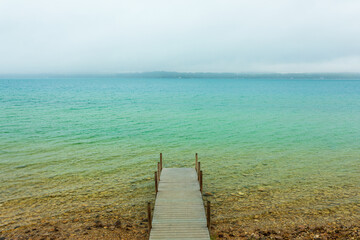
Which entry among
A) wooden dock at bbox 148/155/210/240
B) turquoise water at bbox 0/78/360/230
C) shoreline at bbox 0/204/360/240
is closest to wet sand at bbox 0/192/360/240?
shoreline at bbox 0/204/360/240

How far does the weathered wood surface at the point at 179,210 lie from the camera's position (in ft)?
37.0

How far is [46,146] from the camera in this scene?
1057 inches

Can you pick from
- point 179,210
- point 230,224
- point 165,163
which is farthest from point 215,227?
point 165,163

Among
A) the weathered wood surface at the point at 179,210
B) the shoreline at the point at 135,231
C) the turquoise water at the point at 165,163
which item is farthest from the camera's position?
the turquoise water at the point at 165,163

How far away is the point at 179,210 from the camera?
13.1 metres

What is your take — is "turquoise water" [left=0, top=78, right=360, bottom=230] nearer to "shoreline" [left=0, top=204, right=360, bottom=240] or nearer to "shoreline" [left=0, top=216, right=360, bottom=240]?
"shoreline" [left=0, top=204, right=360, bottom=240]

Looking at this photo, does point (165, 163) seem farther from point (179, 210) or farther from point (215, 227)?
point (215, 227)

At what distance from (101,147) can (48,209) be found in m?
12.9

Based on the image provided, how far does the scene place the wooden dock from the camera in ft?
37.1

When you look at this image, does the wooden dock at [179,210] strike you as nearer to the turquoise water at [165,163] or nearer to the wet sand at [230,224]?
the wet sand at [230,224]

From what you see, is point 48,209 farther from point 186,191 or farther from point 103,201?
point 186,191

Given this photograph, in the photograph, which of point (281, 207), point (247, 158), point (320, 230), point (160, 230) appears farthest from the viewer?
point (247, 158)

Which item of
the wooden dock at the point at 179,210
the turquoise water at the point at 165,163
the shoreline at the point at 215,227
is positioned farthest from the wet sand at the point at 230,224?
the wooden dock at the point at 179,210

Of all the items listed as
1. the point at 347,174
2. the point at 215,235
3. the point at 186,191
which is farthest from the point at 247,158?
the point at 215,235
